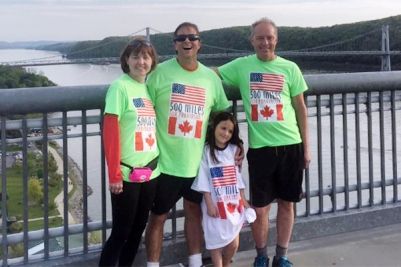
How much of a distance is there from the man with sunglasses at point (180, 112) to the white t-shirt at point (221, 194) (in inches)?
2.5

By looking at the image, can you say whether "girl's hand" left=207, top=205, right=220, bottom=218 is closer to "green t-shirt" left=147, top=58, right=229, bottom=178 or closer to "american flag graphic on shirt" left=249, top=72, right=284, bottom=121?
"green t-shirt" left=147, top=58, right=229, bottom=178

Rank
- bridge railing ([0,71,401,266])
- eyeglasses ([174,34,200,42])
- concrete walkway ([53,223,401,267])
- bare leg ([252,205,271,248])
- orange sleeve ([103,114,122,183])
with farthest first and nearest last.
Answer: concrete walkway ([53,223,401,267]) < bare leg ([252,205,271,248]) < bridge railing ([0,71,401,266]) < eyeglasses ([174,34,200,42]) < orange sleeve ([103,114,122,183])

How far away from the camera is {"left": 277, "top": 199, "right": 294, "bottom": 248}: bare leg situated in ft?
11.4

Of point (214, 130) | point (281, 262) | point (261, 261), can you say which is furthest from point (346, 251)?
point (214, 130)

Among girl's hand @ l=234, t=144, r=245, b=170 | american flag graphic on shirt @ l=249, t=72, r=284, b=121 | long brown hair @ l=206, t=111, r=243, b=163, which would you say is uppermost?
american flag graphic on shirt @ l=249, t=72, r=284, b=121

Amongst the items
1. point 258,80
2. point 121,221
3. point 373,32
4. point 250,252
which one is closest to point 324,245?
point 250,252

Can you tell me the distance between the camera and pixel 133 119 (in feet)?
9.25

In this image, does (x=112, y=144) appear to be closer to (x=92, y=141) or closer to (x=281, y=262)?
(x=92, y=141)

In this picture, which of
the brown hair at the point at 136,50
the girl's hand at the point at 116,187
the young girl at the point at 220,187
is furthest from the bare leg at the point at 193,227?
the brown hair at the point at 136,50

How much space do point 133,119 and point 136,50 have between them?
344 millimetres

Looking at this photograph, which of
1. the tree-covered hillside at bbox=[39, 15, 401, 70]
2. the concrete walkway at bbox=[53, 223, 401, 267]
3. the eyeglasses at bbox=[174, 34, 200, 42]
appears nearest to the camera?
the eyeglasses at bbox=[174, 34, 200, 42]

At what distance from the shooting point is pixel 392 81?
13.5 ft

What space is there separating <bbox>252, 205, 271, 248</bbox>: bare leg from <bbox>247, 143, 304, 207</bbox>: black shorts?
0.17 feet

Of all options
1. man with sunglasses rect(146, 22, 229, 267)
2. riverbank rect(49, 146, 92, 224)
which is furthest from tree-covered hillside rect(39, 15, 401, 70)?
man with sunglasses rect(146, 22, 229, 267)
